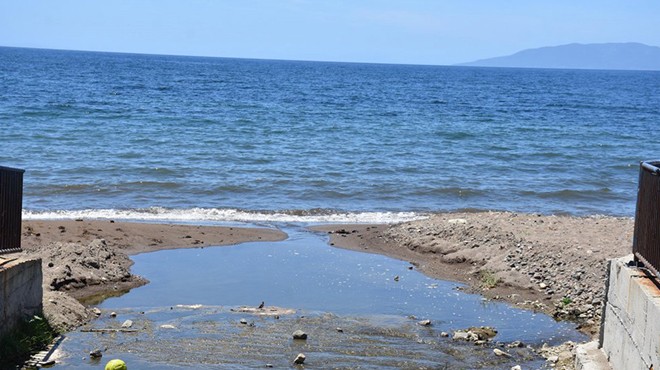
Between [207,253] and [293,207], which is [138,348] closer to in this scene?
[207,253]

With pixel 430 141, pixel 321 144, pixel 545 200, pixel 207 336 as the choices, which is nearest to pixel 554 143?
pixel 430 141

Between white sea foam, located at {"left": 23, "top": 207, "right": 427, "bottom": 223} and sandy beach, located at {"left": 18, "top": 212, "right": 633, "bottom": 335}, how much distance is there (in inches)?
48.5

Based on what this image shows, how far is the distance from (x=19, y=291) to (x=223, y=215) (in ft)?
35.8

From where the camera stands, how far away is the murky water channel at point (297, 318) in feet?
34.8

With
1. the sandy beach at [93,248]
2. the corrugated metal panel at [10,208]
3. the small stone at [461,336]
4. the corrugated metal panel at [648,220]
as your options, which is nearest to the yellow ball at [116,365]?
the sandy beach at [93,248]

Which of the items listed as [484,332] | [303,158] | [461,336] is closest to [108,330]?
[461,336]

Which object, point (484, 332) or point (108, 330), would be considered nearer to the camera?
point (108, 330)

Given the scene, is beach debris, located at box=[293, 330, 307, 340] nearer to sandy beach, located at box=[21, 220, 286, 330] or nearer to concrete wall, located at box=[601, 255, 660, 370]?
sandy beach, located at box=[21, 220, 286, 330]

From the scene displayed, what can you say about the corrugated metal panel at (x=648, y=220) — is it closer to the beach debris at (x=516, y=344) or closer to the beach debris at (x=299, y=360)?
the beach debris at (x=516, y=344)

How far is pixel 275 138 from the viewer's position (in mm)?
35781

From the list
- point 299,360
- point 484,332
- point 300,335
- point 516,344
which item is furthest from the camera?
point 484,332

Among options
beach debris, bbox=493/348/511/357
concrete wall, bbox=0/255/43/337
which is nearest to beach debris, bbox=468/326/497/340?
beach debris, bbox=493/348/511/357

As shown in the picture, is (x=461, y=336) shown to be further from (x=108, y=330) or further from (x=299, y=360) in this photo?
(x=108, y=330)

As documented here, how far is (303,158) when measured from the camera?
1198 inches
